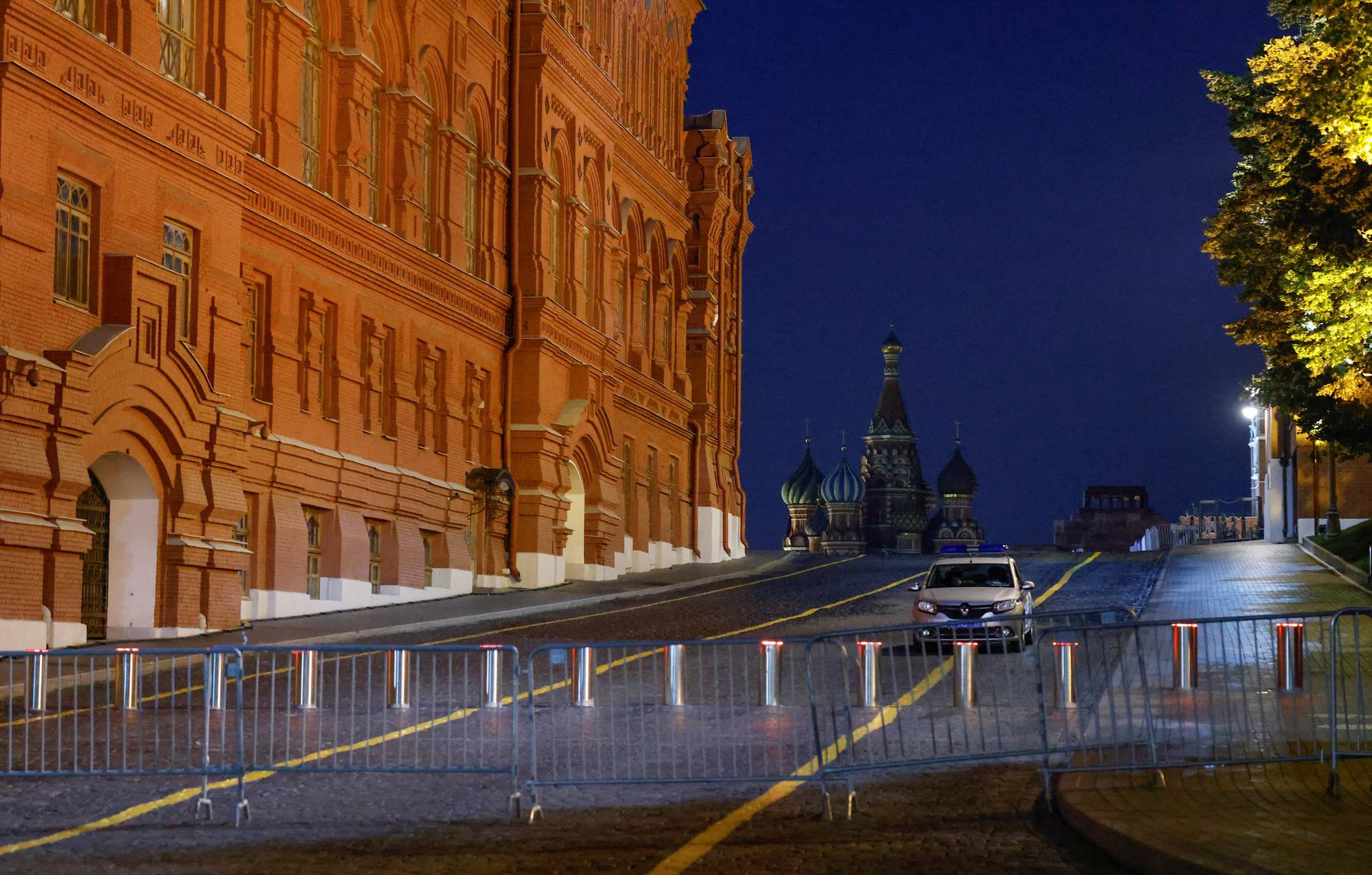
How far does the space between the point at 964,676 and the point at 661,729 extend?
232cm

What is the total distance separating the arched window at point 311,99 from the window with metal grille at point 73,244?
373 inches

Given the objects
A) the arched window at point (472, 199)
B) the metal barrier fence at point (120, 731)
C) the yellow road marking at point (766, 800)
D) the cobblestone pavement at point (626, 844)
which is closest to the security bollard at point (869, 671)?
the yellow road marking at point (766, 800)

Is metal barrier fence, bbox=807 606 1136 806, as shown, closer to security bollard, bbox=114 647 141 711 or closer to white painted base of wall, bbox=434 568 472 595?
security bollard, bbox=114 647 141 711

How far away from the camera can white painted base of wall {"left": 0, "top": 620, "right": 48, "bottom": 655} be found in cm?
2455

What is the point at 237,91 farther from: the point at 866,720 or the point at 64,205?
the point at 866,720

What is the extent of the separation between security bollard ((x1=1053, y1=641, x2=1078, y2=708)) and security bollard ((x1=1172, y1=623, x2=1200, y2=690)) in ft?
2.75

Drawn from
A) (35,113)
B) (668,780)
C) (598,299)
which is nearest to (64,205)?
→ (35,113)

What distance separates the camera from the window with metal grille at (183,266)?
29656 mm

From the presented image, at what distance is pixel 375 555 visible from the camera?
1566 inches

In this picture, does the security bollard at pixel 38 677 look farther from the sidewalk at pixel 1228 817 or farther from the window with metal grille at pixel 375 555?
the window with metal grille at pixel 375 555

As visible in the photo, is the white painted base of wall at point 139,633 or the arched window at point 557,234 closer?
the white painted base of wall at point 139,633

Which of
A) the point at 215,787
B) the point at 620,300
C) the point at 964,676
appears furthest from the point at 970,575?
the point at 620,300

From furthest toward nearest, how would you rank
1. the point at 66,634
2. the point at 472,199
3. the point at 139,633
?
the point at 472,199 → the point at 139,633 → the point at 66,634

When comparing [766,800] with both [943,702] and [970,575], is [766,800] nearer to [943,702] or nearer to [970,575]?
[943,702]
